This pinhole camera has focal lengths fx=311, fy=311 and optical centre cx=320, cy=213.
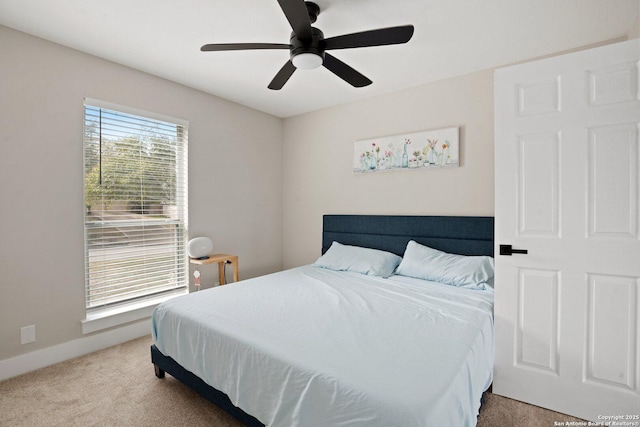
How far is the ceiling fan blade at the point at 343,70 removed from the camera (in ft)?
6.60

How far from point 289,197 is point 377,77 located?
6.54ft

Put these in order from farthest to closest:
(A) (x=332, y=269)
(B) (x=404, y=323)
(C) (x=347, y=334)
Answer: (A) (x=332, y=269) → (B) (x=404, y=323) → (C) (x=347, y=334)

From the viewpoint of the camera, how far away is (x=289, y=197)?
4.35 metres

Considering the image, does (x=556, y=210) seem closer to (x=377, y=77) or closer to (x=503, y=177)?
(x=503, y=177)

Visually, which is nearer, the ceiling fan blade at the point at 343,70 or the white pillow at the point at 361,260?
the ceiling fan blade at the point at 343,70

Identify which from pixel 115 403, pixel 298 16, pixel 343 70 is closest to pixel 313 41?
pixel 298 16

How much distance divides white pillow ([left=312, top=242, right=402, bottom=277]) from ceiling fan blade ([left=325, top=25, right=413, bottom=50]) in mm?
1938

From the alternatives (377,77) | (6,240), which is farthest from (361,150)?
→ (6,240)

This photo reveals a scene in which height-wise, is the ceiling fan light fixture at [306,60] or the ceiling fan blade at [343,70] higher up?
the ceiling fan blade at [343,70]

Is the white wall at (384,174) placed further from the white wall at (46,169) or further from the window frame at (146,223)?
the white wall at (46,169)

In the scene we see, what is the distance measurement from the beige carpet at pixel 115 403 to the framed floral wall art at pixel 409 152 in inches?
80.7

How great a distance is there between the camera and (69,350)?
2.49m

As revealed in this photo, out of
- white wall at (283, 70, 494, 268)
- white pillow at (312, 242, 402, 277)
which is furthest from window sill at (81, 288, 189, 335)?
white wall at (283, 70, 494, 268)

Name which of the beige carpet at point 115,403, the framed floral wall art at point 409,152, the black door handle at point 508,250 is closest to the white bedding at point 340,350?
the beige carpet at point 115,403
